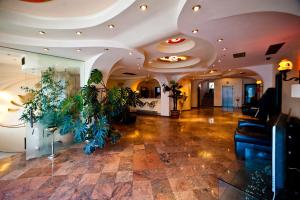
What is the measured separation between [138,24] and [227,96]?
14085mm

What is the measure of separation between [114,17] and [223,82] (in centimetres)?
1427

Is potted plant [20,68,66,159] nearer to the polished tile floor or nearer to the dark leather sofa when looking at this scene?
the polished tile floor

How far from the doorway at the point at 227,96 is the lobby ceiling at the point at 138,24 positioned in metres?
11.1

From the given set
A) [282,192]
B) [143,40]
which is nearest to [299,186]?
[282,192]

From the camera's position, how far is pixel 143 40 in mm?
3471

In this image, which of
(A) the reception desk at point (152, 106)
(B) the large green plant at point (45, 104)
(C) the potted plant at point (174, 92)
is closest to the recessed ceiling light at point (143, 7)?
(B) the large green plant at point (45, 104)

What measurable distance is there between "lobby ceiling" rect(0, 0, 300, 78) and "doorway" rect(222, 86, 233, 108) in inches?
436

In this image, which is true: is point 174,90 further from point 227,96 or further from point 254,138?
point 227,96

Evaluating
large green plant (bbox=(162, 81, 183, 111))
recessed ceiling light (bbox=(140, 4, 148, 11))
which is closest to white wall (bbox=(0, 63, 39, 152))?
recessed ceiling light (bbox=(140, 4, 148, 11))

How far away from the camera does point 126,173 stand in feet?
9.48

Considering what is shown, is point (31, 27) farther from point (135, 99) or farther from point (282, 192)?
point (282, 192)

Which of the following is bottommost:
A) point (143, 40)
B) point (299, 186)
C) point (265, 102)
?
point (299, 186)

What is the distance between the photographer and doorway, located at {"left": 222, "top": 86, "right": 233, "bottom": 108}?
47.8ft

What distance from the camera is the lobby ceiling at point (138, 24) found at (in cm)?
223
